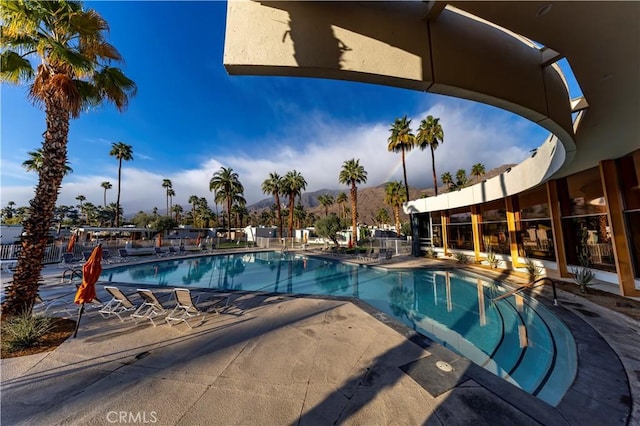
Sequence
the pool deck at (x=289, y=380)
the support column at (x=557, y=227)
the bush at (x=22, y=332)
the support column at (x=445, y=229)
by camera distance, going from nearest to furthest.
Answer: the pool deck at (x=289, y=380), the bush at (x=22, y=332), the support column at (x=557, y=227), the support column at (x=445, y=229)

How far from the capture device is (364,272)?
1411 cm

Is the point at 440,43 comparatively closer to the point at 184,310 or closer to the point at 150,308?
the point at 184,310

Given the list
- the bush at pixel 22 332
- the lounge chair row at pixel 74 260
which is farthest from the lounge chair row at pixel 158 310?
the lounge chair row at pixel 74 260

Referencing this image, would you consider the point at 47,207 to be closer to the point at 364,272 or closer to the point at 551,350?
the point at 551,350

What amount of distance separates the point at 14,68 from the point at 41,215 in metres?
3.36

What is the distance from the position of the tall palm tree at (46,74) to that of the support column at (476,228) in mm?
19232

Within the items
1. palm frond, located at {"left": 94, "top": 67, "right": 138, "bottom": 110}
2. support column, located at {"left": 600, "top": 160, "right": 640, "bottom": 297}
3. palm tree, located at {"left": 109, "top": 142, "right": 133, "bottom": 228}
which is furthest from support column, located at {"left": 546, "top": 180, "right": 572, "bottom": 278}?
palm tree, located at {"left": 109, "top": 142, "right": 133, "bottom": 228}

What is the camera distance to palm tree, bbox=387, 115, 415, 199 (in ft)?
78.3

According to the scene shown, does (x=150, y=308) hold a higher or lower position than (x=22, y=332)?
lower

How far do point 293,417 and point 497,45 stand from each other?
522 centimetres

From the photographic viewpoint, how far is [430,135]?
23672mm

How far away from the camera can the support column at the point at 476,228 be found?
15273 mm

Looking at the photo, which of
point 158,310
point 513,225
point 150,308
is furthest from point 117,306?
point 513,225

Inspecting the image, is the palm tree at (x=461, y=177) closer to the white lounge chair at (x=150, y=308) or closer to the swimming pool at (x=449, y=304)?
the swimming pool at (x=449, y=304)
